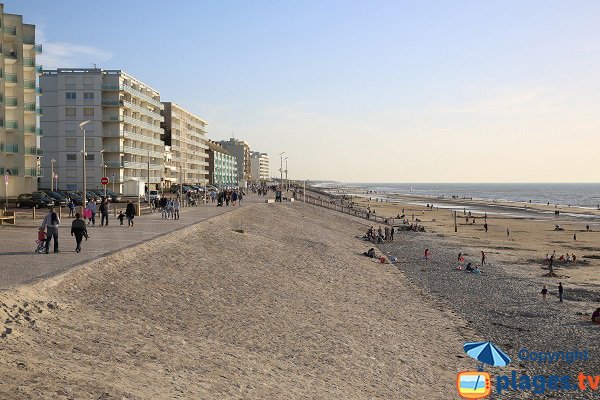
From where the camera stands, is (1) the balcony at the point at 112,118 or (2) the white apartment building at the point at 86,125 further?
(1) the balcony at the point at 112,118

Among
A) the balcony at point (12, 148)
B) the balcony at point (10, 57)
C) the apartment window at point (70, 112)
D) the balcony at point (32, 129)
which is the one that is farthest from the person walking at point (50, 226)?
the apartment window at point (70, 112)

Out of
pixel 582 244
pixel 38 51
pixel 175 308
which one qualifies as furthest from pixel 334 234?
pixel 38 51

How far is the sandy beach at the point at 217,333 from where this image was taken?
29.6 ft

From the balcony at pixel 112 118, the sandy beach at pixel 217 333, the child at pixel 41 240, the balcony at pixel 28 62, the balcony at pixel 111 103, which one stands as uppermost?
the balcony at pixel 28 62

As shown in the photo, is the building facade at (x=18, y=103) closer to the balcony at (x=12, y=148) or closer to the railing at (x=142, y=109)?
the balcony at (x=12, y=148)

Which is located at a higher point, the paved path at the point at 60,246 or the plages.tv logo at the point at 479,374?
the paved path at the point at 60,246

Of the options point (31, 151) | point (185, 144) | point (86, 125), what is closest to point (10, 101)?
point (31, 151)

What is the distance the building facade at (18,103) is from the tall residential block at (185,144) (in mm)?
36835

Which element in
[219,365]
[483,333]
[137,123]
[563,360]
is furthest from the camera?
[137,123]

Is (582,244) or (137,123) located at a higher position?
(137,123)

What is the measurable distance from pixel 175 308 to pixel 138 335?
2692mm

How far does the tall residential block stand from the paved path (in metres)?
63.8

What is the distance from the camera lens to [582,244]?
43.9 metres

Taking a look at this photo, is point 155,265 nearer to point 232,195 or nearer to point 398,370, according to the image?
point 398,370
